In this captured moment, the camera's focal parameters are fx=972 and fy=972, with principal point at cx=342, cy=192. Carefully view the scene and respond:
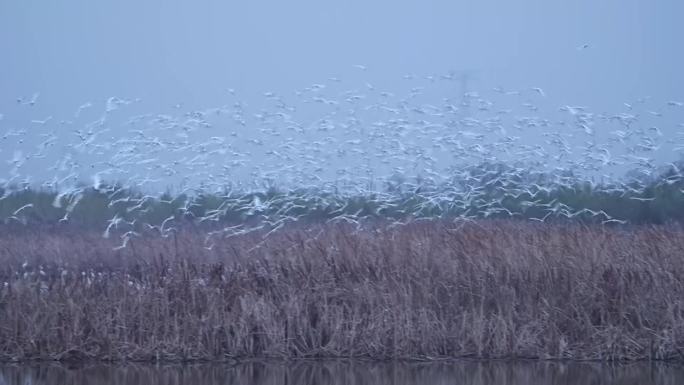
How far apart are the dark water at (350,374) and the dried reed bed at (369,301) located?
0.18m

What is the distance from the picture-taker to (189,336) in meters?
11.6

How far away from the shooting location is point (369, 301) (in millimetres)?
11789

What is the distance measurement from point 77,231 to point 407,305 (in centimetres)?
567

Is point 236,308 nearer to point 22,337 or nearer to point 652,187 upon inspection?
point 22,337

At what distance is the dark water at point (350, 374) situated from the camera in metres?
10.7

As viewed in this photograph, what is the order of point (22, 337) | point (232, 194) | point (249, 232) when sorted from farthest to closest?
point (232, 194), point (249, 232), point (22, 337)

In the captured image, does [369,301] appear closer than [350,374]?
No

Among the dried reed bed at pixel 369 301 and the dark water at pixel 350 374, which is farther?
the dried reed bed at pixel 369 301

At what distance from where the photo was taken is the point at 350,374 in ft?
36.2

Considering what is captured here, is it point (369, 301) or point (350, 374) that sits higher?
point (369, 301)

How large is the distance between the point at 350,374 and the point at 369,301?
1083 mm

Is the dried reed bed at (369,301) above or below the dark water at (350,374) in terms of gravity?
above

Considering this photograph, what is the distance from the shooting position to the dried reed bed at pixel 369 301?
11.5m

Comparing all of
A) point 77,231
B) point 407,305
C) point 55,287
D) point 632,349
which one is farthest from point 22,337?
point 632,349
